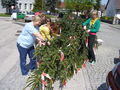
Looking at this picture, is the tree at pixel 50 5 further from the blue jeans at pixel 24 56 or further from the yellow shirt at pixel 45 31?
the blue jeans at pixel 24 56

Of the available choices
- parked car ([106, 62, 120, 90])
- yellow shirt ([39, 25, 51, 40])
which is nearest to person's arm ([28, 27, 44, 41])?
yellow shirt ([39, 25, 51, 40])

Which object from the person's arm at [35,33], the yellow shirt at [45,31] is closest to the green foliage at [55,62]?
the person's arm at [35,33]

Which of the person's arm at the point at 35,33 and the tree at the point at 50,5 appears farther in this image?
the tree at the point at 50,5

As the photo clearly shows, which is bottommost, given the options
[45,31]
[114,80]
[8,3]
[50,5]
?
[114,80]

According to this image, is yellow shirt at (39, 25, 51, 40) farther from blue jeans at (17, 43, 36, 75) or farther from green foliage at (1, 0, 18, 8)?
green foliage at (1, 0, 18, 8)

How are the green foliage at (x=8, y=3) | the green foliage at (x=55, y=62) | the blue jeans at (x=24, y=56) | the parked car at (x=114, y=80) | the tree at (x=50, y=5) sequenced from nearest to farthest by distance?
the parked car at (x=114, y=80)
the green foliage at (x=55, y=62)
the blue jeans at (x=24, y=56)
the green foliage at (x=8, y=3)
the tree at (x=50, y=5)

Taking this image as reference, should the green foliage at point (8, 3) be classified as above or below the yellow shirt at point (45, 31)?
above

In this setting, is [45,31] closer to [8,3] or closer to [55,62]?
[55,62]

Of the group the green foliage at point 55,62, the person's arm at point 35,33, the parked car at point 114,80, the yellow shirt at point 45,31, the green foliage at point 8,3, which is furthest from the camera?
the green foliage at point 8,3

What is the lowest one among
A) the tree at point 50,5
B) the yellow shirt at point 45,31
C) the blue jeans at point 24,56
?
the blue jeans at point 24,56

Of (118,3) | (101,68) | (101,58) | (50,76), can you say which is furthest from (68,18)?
(118,3)

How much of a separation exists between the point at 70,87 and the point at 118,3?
4570 centimetres

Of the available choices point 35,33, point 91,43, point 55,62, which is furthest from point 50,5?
point 55,62

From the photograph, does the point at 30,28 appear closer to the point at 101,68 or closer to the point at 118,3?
the point at 101,68
